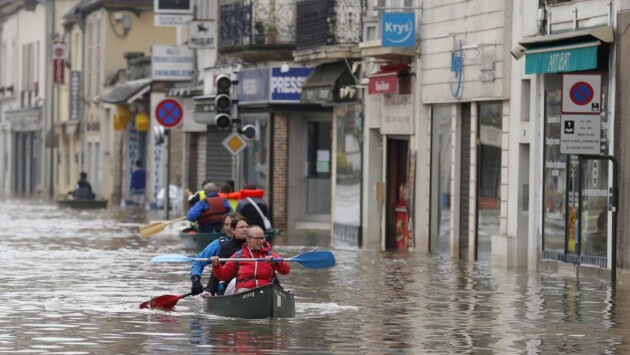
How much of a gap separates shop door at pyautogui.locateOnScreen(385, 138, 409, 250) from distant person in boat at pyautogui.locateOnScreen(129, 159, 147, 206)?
95.6 ft

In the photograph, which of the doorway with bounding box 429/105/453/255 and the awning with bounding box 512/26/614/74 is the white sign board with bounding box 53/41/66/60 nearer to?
the doorway with bounding box 429/105/453/255

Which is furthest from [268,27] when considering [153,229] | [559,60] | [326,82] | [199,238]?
[559,60]

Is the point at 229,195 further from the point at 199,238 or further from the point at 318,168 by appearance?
the point at 318,168

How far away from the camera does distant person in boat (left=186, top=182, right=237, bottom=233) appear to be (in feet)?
114

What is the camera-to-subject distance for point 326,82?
4328 centimetres

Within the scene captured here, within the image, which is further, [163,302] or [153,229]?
[153,229]

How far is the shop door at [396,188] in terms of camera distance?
3922 cm

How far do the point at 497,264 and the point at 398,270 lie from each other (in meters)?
2.18

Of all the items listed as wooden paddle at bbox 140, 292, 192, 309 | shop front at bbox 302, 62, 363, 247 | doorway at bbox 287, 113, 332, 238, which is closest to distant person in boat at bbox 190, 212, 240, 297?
wooden paddle at bbox 140, 292, 192, 309

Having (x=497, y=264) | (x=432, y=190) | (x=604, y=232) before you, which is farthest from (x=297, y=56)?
(x=604, y=232)

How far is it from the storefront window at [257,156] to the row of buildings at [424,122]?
0.07m

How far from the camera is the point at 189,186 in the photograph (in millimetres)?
59250

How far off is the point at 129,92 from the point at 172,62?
9.70 metres

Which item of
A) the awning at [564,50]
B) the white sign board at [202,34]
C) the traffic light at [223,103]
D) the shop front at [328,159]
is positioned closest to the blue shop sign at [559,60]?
the awning at [564,50]
